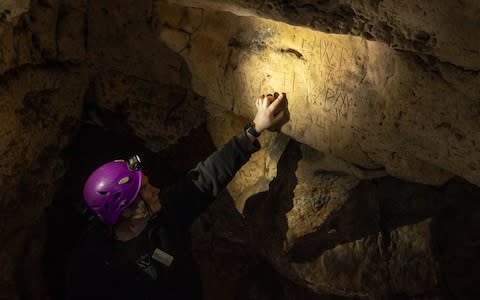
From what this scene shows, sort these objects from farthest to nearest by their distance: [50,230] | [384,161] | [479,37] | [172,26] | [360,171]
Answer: [50,230] < [172,26] < [360,171] < [384,161] < [479,37]

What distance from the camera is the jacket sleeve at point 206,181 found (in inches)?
115

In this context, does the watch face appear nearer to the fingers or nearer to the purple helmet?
the fingers

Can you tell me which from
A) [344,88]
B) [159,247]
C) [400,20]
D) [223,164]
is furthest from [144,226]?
[400,20]

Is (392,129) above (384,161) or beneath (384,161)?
above

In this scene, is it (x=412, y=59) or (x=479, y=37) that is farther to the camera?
(x=412, y=59)

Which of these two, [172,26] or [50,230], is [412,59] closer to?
[172,26]

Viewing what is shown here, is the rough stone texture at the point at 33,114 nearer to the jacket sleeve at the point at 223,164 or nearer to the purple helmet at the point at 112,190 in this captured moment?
the purple helmet at the point at 112,190

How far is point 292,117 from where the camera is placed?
2.98m

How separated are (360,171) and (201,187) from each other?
953 mm

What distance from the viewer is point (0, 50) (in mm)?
3090

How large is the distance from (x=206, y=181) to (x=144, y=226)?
45 centimetres

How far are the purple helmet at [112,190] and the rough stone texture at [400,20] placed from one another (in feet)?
3.44

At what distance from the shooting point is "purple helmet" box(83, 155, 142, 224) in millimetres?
2672

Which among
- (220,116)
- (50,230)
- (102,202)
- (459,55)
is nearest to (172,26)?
(220,116)
